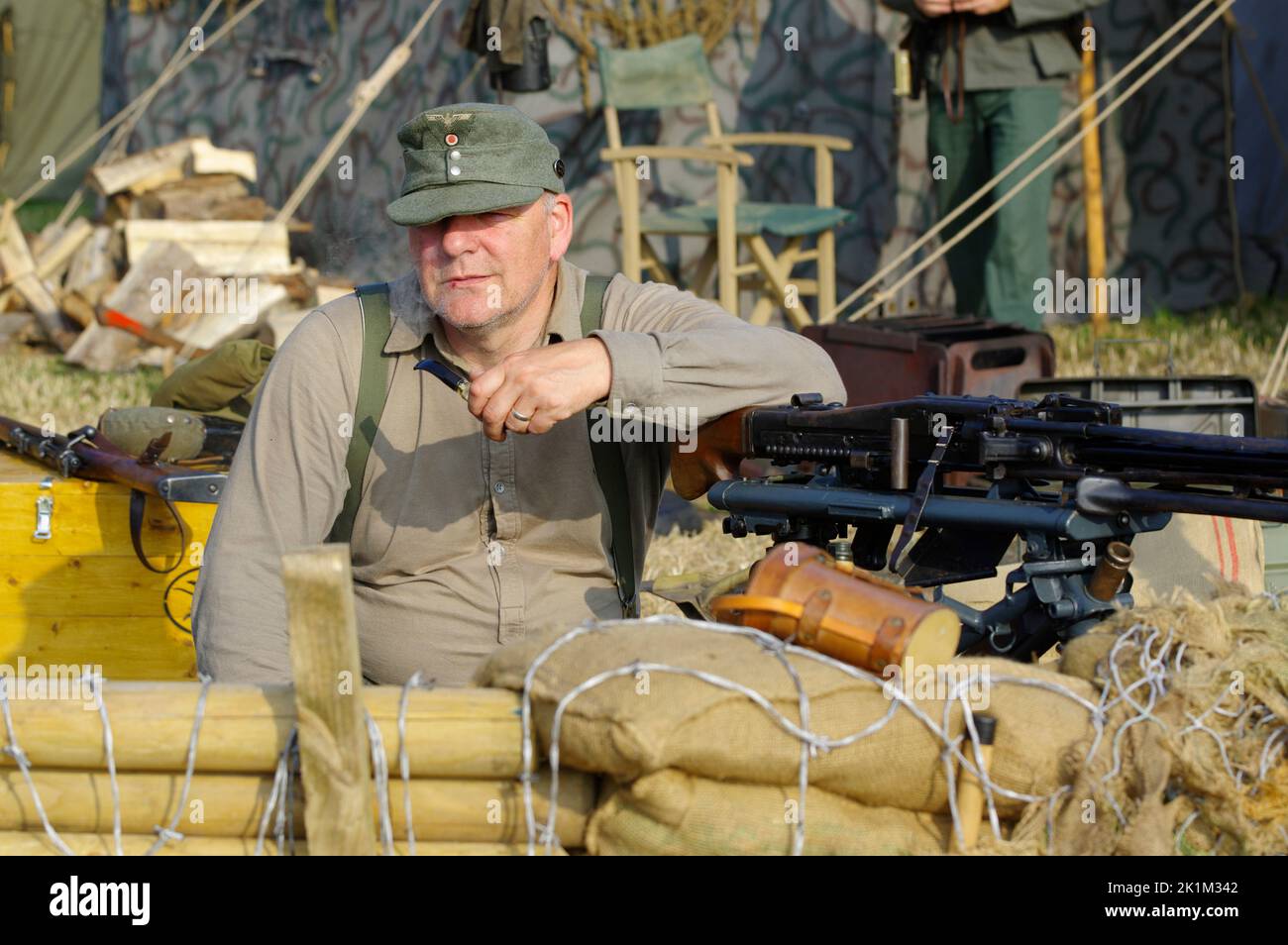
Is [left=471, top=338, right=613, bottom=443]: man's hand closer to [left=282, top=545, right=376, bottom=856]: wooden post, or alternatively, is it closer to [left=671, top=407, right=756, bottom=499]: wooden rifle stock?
[left=671, top=407, right=756, bottom=499]: wooden rifle stock

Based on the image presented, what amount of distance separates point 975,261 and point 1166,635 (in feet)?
20.3

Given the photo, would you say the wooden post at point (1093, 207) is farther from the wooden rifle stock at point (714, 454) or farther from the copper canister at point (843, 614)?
the copper canister at point (843, 614)

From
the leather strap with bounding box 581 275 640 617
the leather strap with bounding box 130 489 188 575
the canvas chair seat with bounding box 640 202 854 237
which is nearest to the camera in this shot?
the leather strap with bounding box 581 275 640 617

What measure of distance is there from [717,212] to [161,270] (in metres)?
4.15

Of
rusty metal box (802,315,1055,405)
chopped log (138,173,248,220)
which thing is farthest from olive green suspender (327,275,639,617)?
chopped log (138,173,248,220)

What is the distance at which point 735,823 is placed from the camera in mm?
2340

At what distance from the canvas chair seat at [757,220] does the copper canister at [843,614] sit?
20.4 feet

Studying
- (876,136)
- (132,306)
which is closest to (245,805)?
(876,136)

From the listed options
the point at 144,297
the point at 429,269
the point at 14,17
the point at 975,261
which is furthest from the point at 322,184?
the point at 429,269

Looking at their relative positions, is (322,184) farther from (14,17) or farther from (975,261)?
(975,261)

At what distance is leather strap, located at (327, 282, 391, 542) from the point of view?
3.50 m

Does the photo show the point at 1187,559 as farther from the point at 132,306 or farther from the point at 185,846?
the point at 132,306

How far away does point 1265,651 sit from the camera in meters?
2.45

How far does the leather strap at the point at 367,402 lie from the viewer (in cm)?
350
